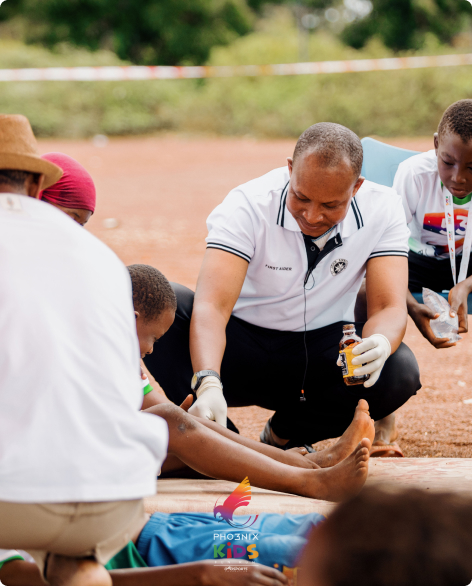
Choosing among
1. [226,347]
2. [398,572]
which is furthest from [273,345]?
[398,572]

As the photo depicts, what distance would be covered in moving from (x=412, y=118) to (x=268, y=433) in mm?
15100

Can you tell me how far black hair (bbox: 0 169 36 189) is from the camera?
4.80ft

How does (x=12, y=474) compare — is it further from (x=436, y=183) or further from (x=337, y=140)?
(x=436, y=183)

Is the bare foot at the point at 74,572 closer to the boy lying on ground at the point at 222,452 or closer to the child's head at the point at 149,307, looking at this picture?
the boy lying on ground at the point at 222,452

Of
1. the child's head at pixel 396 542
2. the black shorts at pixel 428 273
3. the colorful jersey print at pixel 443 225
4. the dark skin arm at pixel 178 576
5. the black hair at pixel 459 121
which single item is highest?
the black hair at pixel 459 121

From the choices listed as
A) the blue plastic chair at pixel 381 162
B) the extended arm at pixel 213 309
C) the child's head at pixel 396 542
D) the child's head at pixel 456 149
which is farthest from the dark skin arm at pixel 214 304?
the child's head at pixel 396 542

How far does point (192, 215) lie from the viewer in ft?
30.7

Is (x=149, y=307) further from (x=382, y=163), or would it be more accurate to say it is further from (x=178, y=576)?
(x=382, y=163)

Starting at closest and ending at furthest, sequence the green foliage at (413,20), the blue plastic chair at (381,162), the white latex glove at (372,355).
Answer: the white latex glove at (372,355)
the blue plastic chair at (381,162)
the green foliage at (413,20)

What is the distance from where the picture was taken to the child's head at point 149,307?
7.48ft

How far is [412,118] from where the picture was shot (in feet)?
55.2

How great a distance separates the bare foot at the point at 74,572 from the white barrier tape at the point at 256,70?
1713cm

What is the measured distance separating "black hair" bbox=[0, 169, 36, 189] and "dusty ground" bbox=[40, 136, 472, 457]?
2.30 meters

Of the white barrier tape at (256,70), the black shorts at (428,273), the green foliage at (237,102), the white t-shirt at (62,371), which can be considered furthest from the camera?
the white barrier tape at (256,70)
